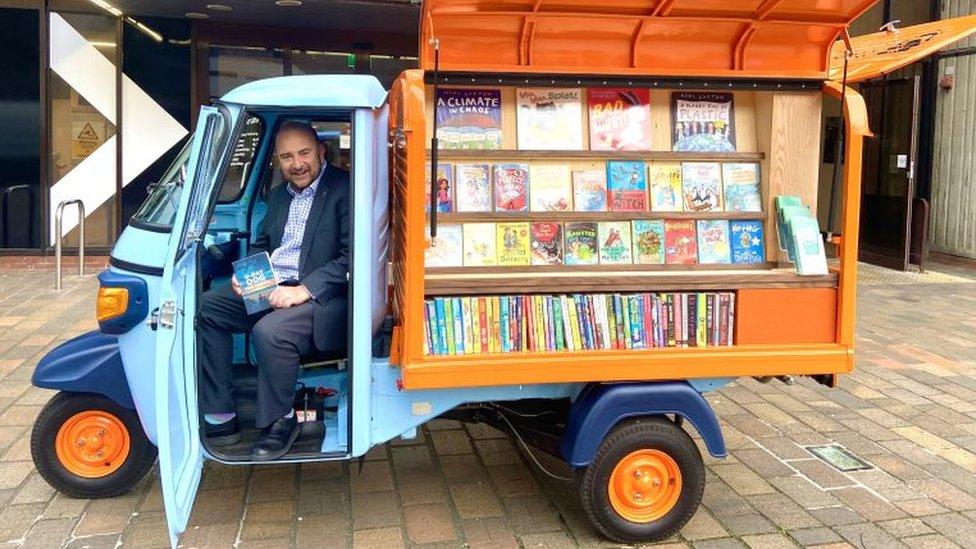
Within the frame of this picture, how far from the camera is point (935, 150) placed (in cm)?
1090

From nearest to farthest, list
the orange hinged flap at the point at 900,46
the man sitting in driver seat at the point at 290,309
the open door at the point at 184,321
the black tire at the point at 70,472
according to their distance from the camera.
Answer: the open door at the point at 184,321 → the man sitting in driver seat at the point at 290,309 → the black tire at the point at 70,472 → the orange hinged flap at the point at 900,46

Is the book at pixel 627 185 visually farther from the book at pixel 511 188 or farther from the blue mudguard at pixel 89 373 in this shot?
the blue mudguard at pixel 89 373

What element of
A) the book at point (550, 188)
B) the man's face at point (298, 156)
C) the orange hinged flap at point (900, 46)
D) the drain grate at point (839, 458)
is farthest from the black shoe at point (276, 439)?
the orange hinged flap at point (900, 46)

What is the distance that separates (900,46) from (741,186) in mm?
4301

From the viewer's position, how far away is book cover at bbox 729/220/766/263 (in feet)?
11.5

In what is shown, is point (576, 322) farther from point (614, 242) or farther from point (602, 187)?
point (602, 187)

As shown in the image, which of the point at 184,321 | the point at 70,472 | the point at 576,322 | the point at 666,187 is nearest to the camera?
the point at 184,321

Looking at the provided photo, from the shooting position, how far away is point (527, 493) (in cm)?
386

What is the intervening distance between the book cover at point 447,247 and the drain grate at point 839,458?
2304mm

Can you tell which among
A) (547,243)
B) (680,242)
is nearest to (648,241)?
(680,242)

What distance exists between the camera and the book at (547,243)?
3406 mm

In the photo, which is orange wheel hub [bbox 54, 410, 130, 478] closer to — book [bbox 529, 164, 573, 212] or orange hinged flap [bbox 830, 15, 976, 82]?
book [bbox 529, 164, 573, 212]

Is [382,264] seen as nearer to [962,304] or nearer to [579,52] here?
[579,52]

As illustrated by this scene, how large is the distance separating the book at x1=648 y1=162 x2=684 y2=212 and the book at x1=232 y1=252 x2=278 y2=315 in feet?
5.23
